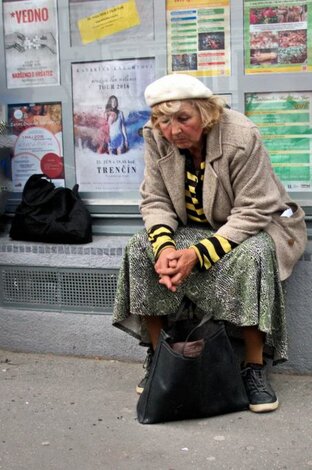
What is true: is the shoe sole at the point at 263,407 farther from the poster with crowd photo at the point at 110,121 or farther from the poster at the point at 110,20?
the poster at the point at 110,20

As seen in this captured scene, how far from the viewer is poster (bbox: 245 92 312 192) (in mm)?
4367

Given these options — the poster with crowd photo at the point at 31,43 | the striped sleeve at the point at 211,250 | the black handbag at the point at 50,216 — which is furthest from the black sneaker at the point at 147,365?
the poster with crowd photo at the point at 31,43

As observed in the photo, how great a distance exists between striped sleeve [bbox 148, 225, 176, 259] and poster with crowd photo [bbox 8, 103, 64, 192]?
122 cm

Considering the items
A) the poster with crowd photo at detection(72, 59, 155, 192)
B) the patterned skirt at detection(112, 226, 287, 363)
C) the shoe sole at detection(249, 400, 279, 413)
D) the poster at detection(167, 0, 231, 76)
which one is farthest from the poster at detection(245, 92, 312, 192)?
the shoe sole at detection(249, 400, 279, 413)

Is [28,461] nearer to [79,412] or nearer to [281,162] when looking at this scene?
[79,412]

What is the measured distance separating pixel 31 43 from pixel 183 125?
5.24ft

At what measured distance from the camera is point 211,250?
3.64 metres

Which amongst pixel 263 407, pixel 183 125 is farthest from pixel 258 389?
pixel 183 125

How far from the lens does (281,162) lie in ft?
14.6

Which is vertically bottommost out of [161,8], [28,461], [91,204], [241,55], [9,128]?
[28,461]

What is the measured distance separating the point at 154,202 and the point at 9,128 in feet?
4.52

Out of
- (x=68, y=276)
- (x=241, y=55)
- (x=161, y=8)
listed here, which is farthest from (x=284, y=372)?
(x=161, y=8)

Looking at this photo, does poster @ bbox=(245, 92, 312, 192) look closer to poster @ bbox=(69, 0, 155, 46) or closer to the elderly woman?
the elderly woman

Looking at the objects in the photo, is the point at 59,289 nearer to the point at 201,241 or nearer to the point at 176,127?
the point at 201,241
